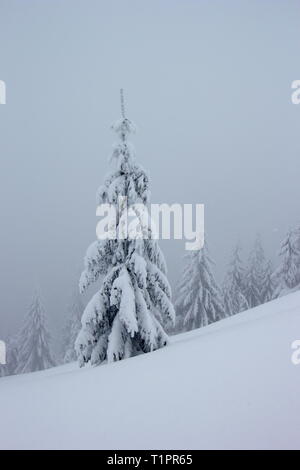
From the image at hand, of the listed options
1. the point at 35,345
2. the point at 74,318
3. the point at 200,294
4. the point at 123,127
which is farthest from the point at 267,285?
the point at 123,127

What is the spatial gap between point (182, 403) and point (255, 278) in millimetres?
34798

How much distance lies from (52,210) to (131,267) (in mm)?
Result: 185261

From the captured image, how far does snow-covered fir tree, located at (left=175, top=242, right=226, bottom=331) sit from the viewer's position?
100 feet

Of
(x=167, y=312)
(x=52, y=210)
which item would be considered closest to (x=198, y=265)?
(x=167, y=312)

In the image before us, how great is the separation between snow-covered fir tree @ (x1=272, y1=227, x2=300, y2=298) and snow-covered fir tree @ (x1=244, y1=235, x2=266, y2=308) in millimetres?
7427

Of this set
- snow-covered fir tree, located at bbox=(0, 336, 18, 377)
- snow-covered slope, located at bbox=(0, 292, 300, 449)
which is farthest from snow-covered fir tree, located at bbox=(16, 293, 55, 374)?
snow-covered slope, located at bbox=(0, 292, 300, 449)

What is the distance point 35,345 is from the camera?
41.0 meters

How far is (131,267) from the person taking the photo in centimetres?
1323

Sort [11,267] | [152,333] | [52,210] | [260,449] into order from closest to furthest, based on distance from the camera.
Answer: [260,449]
[152,333]
[11,267]
[52,210]

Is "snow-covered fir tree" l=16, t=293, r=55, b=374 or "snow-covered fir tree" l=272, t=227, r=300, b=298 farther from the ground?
"snow-covered fir tree" l=272, t=227, r=300, b=298

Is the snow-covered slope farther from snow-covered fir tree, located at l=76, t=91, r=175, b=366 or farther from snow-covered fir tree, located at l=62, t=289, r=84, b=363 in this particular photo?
snow-covered fir tree, located at l=62, t=289, r=84, b=363

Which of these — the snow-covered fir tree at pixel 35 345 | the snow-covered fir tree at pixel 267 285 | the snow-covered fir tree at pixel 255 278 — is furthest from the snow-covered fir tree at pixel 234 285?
the snow-covered fir tree at pixel 35 345

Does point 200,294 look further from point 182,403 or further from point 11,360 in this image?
point 11,360
